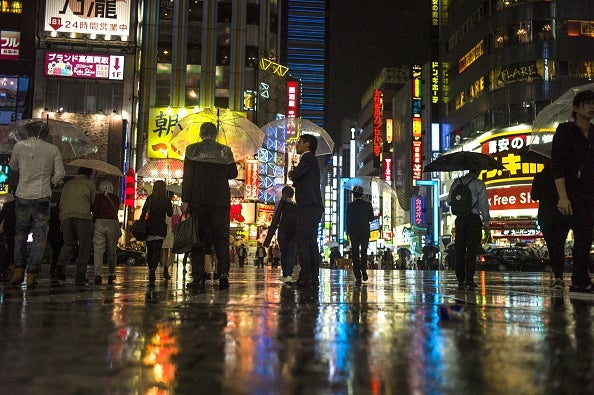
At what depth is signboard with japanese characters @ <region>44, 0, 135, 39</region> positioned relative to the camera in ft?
129

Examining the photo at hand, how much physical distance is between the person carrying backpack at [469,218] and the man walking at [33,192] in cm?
501

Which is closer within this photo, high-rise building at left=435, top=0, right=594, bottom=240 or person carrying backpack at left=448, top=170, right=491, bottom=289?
person carrying backpack at left=448, top=170, right=491, bottom=289

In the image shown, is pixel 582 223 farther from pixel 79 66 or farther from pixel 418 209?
pixel 418 209

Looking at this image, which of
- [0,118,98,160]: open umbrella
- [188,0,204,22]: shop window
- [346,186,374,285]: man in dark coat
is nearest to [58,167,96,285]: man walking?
[0,118,98,160]: open umbrella

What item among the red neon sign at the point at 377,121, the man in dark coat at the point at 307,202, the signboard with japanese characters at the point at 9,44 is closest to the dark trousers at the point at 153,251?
A: the man in dark coat at the point at 307,202

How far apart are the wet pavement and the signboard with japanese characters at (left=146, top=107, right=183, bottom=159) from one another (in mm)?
37720

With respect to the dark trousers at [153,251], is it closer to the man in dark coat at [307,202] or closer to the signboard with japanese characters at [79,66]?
the man in dark coat at [307,202]

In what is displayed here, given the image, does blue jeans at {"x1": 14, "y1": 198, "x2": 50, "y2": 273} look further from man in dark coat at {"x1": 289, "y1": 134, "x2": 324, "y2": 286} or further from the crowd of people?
man in dark coat at {"x1": 289, "y1": 134, "x2": 324, "y2": 286}

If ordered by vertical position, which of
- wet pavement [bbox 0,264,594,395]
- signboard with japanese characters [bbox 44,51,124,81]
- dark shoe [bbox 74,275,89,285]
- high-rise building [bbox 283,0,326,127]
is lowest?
wet pavement [bbox 0,264,594,395]

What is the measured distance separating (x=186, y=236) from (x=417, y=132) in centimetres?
5321

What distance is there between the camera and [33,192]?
7336 mm

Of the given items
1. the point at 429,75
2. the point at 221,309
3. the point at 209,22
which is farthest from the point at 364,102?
the point at 221,309

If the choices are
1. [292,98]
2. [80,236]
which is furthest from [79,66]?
[80,236]

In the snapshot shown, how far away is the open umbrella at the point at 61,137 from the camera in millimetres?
9602
